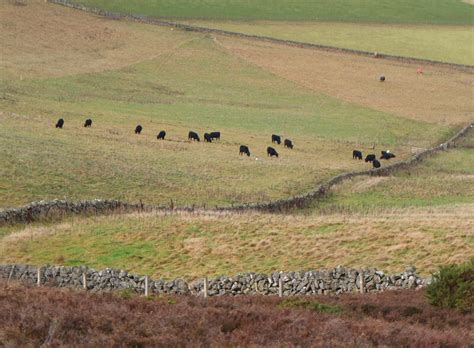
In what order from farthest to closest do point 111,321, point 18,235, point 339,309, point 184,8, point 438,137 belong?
point 184,8, point 438,137, point 18,235, point 339,309, point 111,321

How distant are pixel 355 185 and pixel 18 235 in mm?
22371

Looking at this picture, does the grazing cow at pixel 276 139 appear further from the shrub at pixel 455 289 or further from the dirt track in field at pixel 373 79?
the shrub at pixel 455 289

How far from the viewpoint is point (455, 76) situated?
4390 inches

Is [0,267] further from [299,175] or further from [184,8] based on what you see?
[184,8]

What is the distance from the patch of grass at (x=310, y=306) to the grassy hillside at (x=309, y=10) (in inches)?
4400

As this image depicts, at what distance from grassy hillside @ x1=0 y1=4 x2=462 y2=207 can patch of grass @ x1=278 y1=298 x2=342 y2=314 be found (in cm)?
2207

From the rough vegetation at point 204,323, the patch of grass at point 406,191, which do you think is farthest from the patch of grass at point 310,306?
the patch of grass at point 406,191

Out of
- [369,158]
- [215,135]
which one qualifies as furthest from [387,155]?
[215,135]

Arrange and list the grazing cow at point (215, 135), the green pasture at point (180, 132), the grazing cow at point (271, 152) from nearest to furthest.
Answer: the green pasture at point (180, 132), the grazing cow at point (271, 152), the grazing cow at point (215, 135)

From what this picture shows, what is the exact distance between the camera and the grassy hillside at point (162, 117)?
49.5 m

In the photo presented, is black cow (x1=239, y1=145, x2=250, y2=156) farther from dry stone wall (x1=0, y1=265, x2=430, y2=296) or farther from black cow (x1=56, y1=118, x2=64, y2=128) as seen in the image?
dry stone wall (x1=0, y1=265, x2=430, y2=296)

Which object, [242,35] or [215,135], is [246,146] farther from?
[242,35]

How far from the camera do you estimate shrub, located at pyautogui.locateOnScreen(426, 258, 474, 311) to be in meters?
23.5

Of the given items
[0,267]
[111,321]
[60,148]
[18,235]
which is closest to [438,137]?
[60,148]
